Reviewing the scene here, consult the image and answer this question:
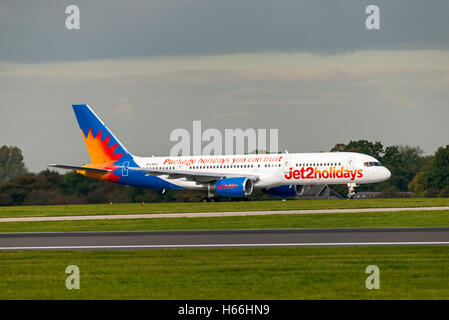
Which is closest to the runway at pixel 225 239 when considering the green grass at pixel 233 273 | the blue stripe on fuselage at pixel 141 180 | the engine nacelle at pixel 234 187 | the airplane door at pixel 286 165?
the green grass at pixel 233 273

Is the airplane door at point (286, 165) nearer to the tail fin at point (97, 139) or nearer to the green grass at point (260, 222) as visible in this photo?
the tail fin at point (97, 139)

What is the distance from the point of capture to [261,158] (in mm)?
65312

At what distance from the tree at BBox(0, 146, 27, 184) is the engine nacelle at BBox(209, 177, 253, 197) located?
16.9 m

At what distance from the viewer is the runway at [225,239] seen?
25438 mm

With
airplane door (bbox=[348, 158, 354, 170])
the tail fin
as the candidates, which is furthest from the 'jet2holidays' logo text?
the tail fin

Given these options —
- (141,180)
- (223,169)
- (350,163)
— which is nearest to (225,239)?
(350,163)

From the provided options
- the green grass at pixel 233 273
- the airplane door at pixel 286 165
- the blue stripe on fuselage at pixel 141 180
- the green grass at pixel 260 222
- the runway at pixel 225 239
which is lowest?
the green grass at pixel 233 273

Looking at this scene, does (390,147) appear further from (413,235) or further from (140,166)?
(413,235)

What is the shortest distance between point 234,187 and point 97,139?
16318mm

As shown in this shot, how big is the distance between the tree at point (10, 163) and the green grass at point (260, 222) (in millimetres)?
26967

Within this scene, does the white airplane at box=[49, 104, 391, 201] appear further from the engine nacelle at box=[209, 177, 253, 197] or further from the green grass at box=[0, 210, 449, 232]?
the green grass at box=[0, 210, 449, 232]

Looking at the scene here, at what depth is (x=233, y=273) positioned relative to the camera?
18656mm

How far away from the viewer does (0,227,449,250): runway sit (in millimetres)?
25438
